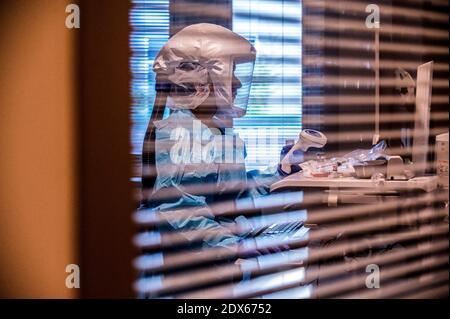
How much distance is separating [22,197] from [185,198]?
0.57 meters

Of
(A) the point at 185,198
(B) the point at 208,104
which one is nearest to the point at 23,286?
(A) the point at 185,198

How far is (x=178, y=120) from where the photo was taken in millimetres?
1836

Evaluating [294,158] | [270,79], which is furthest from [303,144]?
[270,79]

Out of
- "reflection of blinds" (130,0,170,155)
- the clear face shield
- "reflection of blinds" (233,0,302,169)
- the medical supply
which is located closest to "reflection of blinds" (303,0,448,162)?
"reflection of blinds" (233,0,302,169)

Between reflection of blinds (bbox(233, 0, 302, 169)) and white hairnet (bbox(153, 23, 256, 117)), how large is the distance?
0.35 feet

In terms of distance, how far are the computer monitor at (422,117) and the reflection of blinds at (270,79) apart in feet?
1.61

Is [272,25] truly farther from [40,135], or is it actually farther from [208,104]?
[40,135]

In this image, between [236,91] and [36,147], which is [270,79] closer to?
[236,91]

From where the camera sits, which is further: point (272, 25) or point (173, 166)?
point (272, 25)

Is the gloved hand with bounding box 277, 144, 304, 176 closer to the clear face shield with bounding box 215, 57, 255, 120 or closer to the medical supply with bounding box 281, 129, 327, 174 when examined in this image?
the medical supply with bounding box 281, 129, 327, 174

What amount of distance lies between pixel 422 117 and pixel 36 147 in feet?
4.86

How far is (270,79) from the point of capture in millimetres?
2137

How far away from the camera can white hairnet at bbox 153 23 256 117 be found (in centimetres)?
182

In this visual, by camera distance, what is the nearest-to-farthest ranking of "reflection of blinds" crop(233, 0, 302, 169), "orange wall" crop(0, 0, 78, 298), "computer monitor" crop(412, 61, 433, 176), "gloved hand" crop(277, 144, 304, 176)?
"orange wall" crop(0, 0, 78, 298), "reflection of blinds" crop(233, 0, 302, 169), "computer monitor" crop(412, 61, 433, 176), "gloved hand" crop(277, 144, 304, 176)
